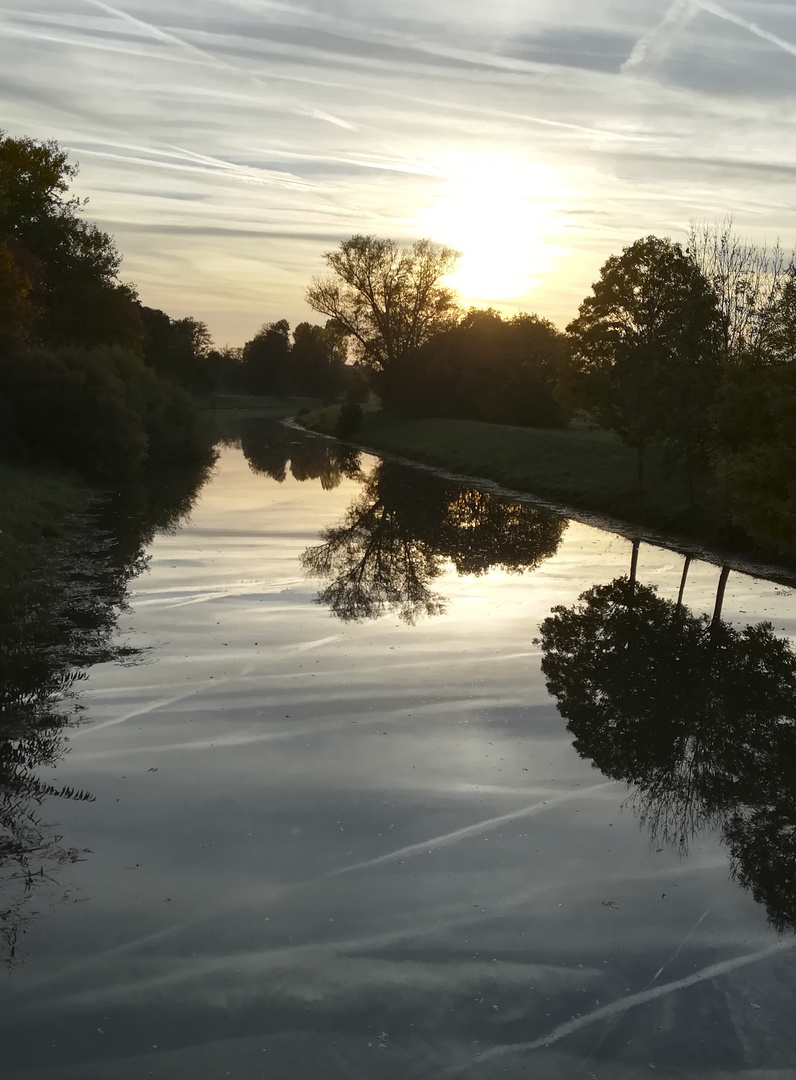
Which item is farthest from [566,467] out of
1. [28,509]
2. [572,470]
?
[28,509]

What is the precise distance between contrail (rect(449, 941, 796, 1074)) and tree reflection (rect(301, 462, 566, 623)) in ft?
39.3

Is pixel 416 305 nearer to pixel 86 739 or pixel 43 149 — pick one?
pixel 43 149

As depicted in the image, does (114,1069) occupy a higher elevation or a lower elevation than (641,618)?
lower

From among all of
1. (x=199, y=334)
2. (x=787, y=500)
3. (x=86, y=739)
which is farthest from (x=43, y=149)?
(x=199, y=334)

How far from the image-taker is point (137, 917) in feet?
26.9

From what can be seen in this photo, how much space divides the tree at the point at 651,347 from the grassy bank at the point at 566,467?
160cm

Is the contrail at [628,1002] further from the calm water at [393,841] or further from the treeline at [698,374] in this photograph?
the treeline at [698,374]

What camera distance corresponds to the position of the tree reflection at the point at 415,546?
71.3 ft

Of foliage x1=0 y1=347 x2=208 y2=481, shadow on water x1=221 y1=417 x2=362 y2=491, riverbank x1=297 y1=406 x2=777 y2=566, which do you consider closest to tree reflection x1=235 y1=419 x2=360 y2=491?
shadow on water x1=221 y1=417 x2=362 y2=491

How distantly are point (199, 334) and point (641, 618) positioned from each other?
370ft

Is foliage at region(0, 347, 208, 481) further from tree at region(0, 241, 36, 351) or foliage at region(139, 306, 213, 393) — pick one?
foliage at region(139, 306, 213, 393)

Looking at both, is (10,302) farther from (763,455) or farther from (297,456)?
(763,455)

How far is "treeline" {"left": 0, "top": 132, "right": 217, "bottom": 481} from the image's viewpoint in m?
38.7

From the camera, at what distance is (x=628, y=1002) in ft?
23.8
